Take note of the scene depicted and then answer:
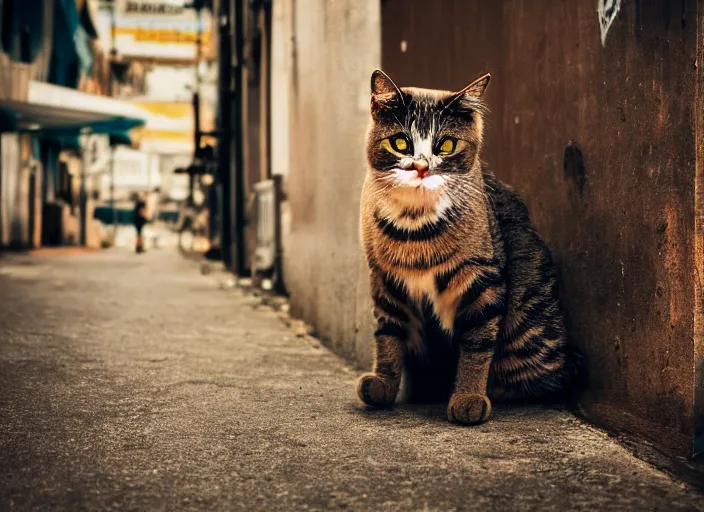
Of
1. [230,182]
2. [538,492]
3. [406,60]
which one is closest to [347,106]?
[406,60]

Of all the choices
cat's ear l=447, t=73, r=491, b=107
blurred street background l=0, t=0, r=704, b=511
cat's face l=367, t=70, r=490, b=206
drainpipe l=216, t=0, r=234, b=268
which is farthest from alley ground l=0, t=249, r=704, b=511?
drainpipe l=216, t=0, r=234, b=268

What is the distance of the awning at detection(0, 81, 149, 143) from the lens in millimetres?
14125

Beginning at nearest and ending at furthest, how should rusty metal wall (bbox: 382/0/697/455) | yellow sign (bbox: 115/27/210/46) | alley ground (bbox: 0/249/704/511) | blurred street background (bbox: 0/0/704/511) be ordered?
alley ground (bbox: 0/249/704/511) < blurred street background (bbox: 0/0/704/511) < rusty metal wall (bbox: 382/0/697/455) < yellow sign (bbox: 115/27/210/46)

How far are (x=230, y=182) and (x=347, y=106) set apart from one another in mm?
8112

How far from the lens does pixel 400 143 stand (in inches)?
92.8

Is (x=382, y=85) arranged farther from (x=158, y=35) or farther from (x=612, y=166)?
(x=158, y=35)

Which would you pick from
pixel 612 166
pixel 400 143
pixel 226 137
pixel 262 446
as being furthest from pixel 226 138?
pixel 262 446

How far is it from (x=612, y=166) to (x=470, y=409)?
946 mm

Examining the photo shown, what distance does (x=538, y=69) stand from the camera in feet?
9.57

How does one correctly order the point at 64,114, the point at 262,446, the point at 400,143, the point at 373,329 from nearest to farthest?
the point at 262,446
the point at 400,143
the point at 373,329
the point at 64,114

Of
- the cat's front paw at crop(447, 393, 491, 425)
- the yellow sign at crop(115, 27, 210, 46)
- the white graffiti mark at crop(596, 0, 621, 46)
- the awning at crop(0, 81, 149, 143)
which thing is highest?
the yellow sign at crop(115, 27, 210, 46)

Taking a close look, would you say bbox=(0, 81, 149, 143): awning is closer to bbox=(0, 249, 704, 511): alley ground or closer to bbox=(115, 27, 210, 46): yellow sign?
bbox=(0, 249, 704, 511): alley ground

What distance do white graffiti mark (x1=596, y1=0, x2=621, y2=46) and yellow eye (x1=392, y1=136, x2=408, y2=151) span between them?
0.78 metres

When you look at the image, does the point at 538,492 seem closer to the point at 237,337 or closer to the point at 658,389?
the point at 658,389
